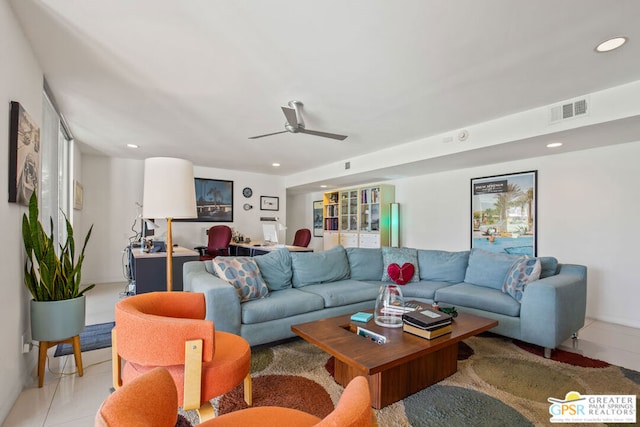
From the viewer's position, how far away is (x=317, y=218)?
28.3 feet

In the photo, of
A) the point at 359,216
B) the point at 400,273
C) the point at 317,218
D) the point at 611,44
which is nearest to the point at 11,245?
the point at 400,273

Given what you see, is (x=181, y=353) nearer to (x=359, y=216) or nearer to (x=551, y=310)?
(x=551, y=310)

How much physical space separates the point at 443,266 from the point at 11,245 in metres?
3.86

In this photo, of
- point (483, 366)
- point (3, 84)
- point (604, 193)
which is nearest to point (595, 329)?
point (604, 193)

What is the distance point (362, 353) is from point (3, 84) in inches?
98.7

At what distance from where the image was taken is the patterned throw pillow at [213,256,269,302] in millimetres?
2643

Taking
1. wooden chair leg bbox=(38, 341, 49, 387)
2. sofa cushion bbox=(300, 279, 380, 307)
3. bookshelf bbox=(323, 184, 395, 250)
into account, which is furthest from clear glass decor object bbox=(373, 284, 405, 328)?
bookshelf bbox=(323, 184, 395, 250)

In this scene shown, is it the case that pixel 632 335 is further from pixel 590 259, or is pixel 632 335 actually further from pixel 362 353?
pixel 362 353

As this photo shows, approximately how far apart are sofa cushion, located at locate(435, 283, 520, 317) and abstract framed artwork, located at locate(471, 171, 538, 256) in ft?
4.85

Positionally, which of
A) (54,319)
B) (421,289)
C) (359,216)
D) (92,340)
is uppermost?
(359,216)

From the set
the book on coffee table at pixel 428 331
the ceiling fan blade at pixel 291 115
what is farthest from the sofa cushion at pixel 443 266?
the ceiling fan blade at pixel 291 115

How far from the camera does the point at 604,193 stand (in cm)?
360

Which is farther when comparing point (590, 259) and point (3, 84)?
point (590, 259)

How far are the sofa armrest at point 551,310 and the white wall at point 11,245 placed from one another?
3621 mm
